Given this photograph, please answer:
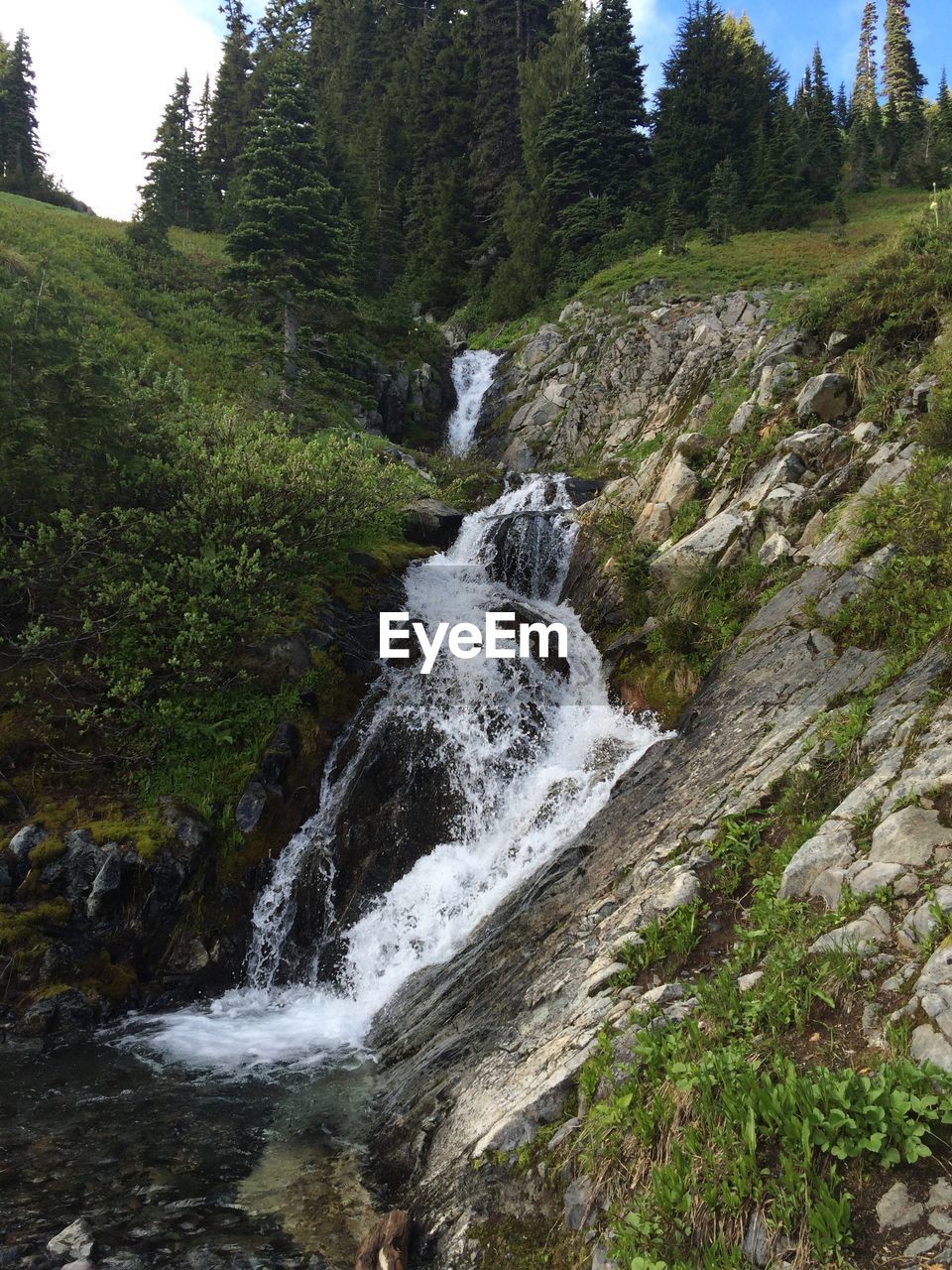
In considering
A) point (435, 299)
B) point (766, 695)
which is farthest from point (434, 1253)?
point (435, 299)

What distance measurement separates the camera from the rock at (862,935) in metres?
4.64

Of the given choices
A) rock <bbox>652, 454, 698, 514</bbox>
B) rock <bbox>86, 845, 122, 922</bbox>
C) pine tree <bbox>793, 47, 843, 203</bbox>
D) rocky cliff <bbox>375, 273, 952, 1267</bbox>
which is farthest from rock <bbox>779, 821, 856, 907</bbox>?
pine tree <bbox>793, 47, 843, 203</bbox>

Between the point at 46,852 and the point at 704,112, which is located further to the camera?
the point at 704,112

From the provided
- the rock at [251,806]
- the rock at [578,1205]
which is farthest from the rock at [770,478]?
the rock at [578,1205]

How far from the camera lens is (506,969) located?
8016mm

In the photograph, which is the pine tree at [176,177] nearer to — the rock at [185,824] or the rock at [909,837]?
the rock at [185,824]

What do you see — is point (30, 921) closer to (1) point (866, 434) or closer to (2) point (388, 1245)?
(2) point (388, 1245)

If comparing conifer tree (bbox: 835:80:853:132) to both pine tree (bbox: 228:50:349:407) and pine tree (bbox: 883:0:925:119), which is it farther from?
pine tree (bbox: 228:50:349:407)

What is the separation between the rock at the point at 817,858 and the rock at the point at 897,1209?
2360 mm

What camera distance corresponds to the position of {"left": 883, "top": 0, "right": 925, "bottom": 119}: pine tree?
62.1 meters

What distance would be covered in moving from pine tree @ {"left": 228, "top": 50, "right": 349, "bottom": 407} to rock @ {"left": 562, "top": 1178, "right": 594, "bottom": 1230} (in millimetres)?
24465

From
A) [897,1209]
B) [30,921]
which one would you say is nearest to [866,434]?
[897,1209]

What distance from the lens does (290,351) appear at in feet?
85.1

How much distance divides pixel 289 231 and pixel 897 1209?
30.1m
